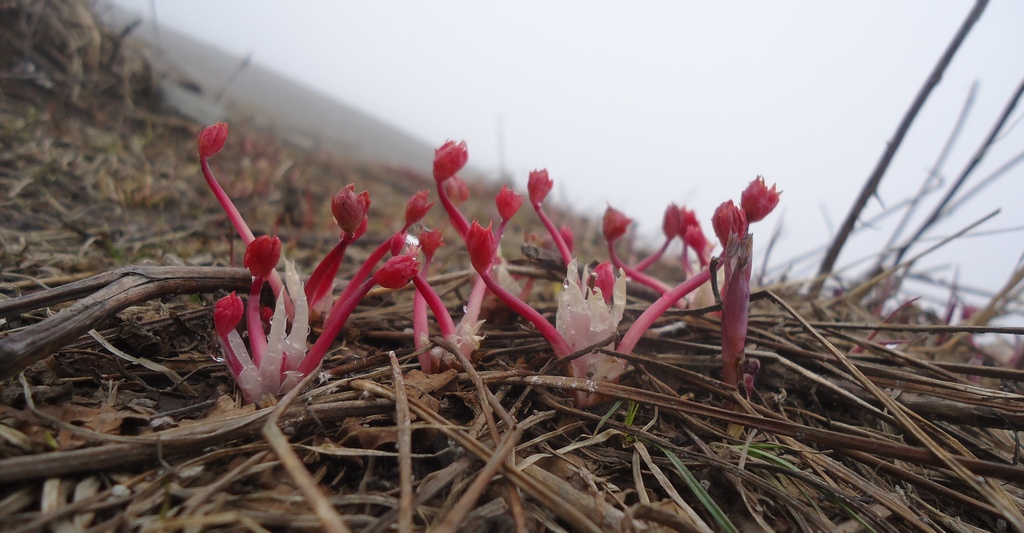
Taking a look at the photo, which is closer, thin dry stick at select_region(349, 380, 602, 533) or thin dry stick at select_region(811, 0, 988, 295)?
thin dry stick at select_region(349, 380, 602, 533)

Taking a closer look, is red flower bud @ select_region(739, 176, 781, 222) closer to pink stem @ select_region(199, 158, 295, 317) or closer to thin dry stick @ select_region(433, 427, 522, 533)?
thin dry stick @ select_region(433, 427, 522, 533)

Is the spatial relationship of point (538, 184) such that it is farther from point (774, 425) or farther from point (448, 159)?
point (774, 425)

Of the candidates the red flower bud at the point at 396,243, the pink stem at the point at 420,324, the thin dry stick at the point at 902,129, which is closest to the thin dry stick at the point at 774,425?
the pink stem at the point at 420,324

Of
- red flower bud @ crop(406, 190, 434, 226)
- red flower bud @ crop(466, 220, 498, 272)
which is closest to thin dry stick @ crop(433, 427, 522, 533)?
red flower bud @ crop(466, 220, 498, 272)

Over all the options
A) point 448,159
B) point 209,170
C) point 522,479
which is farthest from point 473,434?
point 209,170

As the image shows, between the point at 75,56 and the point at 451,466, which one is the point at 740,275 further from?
the point at 75,56

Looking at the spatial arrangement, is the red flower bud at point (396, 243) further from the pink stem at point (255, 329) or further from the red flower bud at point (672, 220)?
the red flower bud at point (672, 220)

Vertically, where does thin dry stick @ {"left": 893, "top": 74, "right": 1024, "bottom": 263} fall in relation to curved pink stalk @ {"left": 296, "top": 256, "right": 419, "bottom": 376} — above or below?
above
